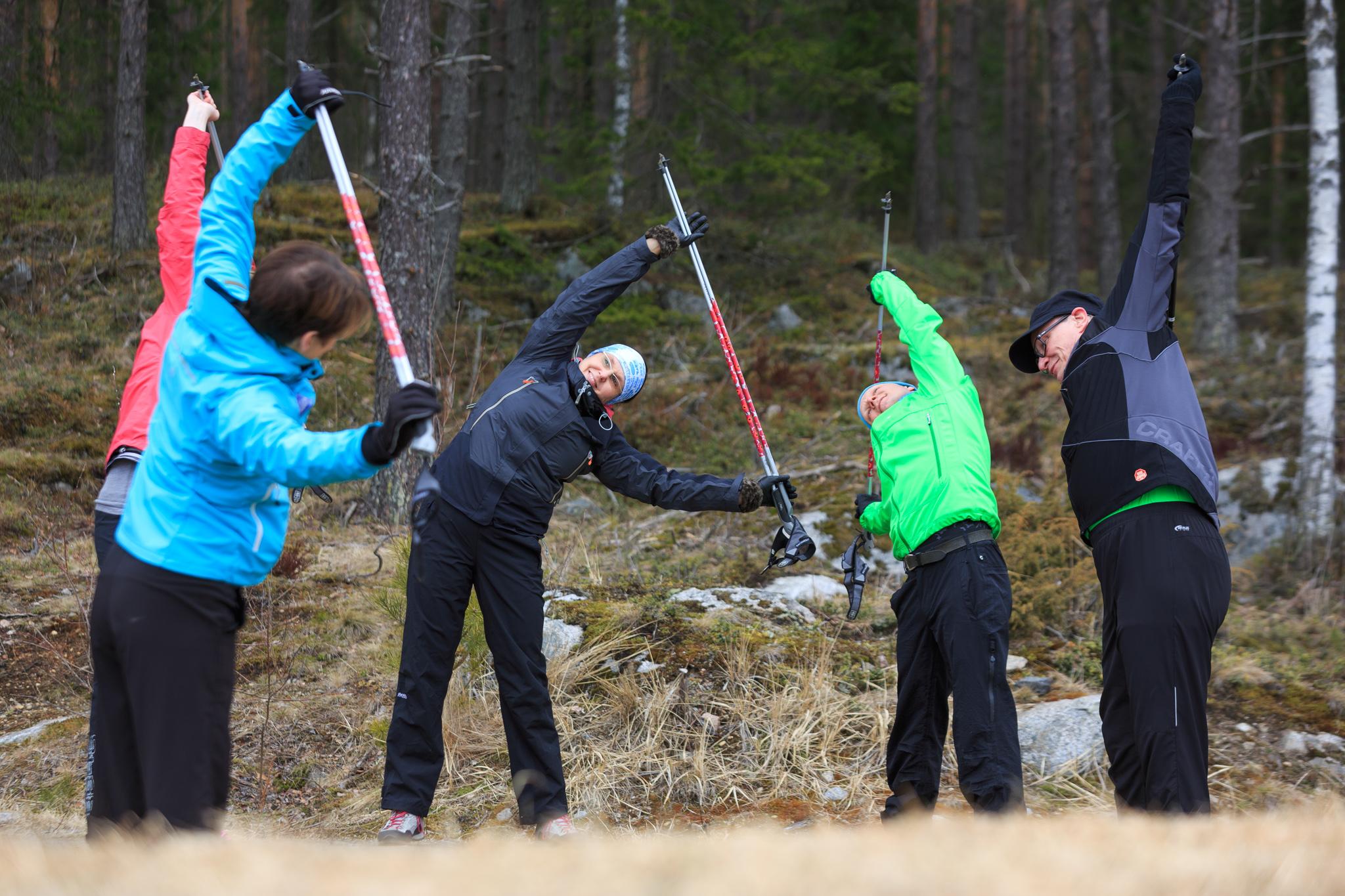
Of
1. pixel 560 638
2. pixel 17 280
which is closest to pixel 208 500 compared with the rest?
pixel 560 638

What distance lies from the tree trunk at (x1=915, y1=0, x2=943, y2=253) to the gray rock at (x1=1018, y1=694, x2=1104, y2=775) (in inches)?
685

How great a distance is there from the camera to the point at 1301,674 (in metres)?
6.53

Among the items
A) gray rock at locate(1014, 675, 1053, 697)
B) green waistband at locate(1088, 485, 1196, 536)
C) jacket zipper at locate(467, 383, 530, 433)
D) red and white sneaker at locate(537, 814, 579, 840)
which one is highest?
jacket zipper at locate(467, 383, 530, 433)

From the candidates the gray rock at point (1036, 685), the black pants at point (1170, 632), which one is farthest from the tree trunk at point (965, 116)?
the black pants at point (1170, 632)

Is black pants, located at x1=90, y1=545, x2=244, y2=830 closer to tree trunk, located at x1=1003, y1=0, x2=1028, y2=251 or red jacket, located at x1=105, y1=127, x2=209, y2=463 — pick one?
red jacket, located at x1=105, y1=127, x2=209, y2=463

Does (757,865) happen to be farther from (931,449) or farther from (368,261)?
(931,449)

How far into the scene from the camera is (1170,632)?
372 cm

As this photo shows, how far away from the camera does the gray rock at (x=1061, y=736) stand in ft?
18.2

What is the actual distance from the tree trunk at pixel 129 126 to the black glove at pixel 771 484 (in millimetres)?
10568

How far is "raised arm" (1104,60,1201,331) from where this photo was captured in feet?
13.2

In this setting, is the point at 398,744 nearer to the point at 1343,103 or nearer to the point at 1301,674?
the point at 1301,674

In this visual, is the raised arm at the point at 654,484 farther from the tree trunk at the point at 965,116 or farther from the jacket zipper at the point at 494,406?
the tree trunk at the point at 965,116

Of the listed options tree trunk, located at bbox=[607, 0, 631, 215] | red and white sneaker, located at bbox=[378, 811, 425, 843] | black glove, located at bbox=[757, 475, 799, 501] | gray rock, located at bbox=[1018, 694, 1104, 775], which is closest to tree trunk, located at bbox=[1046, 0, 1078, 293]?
tree trunk, located at bbox=[607, 0, 631, 215]

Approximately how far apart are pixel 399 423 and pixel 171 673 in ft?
2.81
